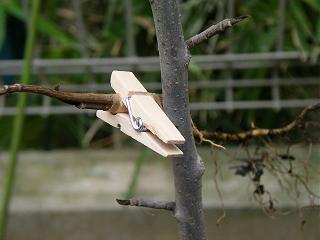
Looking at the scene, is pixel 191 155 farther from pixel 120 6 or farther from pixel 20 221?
pixel 120 6

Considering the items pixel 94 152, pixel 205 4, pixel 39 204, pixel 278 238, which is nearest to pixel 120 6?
pixel 205 4

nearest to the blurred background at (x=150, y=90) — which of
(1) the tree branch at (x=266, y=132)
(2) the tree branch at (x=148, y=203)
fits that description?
(1) the tree branch at (x=266, y=132)

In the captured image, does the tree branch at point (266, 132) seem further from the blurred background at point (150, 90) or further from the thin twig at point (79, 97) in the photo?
the blurred background at point (150, 90)

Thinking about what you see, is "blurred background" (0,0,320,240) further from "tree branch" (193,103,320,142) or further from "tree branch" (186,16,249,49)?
"tree branch" (186,16,249,49)

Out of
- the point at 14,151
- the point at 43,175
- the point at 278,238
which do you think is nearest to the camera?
the point at 14,151

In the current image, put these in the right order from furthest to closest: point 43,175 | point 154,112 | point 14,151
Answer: point 43,175 < point 14,151 < point 154,112
